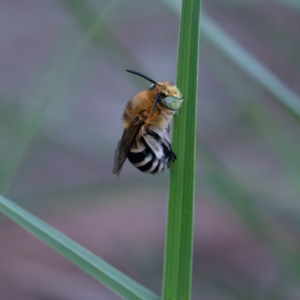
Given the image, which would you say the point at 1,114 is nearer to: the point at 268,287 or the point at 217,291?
the point at 217,291

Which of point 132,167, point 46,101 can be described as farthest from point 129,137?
point 132,167

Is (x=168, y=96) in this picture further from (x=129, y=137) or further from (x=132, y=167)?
(x=132, y=167)

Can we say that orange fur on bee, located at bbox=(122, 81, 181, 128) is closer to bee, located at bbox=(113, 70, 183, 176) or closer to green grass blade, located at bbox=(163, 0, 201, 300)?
bee, located at bbox=(113, 70, 183, 176)

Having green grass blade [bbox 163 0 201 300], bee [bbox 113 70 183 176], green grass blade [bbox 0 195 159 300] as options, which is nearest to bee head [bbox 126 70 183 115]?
bee [bbox 113 70 183 176]

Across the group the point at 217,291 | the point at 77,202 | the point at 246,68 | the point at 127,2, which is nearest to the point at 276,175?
the point at 217,291

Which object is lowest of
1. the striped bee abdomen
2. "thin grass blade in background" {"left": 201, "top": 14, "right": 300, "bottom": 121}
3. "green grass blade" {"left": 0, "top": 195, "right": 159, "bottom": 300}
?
"green grass blade" {"left": 0, "top": 195, "right": 159, "bottom": 300}

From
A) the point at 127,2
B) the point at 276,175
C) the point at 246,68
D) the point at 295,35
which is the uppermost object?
the point at 127,2
